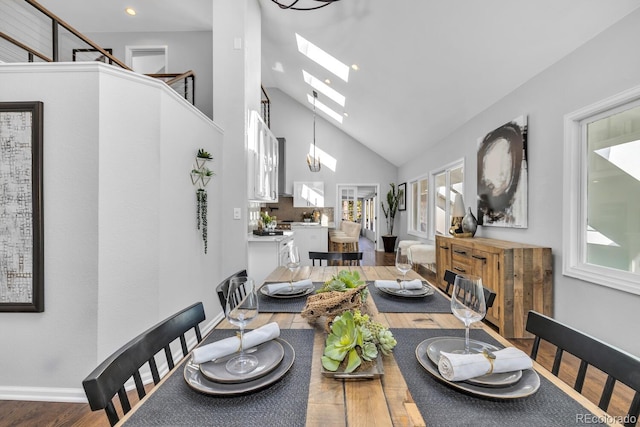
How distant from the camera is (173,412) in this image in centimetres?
64

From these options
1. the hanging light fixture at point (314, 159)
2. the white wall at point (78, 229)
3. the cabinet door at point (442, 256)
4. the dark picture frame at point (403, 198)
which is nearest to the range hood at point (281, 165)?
the hanging light fixture at point (314, 159)

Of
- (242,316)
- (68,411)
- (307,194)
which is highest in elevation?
(307,194)

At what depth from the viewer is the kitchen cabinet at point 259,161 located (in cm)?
341

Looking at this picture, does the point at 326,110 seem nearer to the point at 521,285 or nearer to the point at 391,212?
the point at 391,212

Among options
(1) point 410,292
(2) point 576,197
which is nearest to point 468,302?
(1) point 410,292

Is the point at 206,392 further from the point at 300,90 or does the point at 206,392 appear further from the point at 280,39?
the point at 300,90

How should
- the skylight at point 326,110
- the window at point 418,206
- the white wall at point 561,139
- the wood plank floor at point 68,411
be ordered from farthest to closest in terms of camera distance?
the skylight at point 326,110
the window at point 418,206
the white wall at point 561,139
the wood plank floor at point 68,411

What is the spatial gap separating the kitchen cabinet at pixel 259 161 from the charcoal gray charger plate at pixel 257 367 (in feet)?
8.55

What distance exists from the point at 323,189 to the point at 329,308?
23.7 feet

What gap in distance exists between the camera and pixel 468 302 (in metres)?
0.89

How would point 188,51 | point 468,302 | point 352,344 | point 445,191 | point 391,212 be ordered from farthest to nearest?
point 391,212, point 445,191, point 188,51, point 468,302, point 352,344

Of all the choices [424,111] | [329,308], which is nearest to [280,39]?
[424,111]

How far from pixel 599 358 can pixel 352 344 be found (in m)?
0.72

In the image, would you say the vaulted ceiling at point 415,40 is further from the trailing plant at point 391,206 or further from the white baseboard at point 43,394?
the white baseboard at point 43,394
